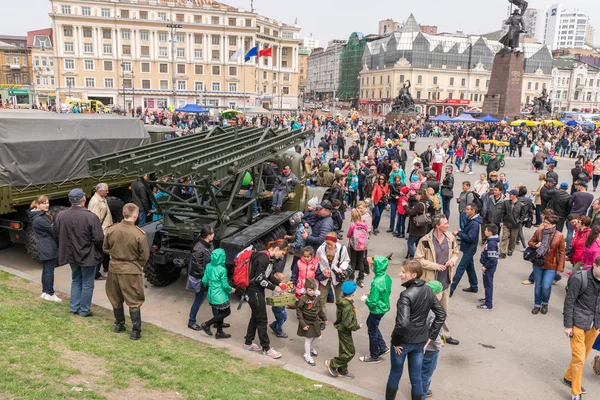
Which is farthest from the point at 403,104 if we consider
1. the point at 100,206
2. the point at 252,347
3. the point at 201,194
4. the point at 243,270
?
the point at 252,347

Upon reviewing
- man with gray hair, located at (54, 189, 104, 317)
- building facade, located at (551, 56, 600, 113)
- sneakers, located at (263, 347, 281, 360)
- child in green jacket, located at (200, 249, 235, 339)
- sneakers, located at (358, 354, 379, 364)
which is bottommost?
sneakers, located at (358, 354, 379, 364)

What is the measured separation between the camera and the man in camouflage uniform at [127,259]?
6.20m

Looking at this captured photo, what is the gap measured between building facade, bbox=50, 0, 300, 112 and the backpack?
6931 cm

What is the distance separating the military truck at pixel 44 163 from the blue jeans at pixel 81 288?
290cm

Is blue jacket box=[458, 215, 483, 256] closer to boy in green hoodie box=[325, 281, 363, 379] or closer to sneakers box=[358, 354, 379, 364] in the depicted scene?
sneakers box=[358, 354, 379, 364]

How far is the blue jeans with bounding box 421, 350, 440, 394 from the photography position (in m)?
5.57

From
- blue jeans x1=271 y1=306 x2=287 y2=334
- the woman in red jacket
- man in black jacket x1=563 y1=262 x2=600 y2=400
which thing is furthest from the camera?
the woman in red jacket

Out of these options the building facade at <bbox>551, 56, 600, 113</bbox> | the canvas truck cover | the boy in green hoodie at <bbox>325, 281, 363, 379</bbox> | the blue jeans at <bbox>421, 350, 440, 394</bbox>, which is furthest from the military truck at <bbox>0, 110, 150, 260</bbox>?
the building facade at <bbox>551, 56, 600, 113</bbox>

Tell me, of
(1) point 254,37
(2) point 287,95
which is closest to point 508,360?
(1) point 254,37

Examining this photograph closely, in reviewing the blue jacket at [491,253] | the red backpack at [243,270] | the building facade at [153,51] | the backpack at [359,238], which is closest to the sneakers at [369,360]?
the red backpack at [243,270]

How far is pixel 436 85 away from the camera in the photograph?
98938 mm

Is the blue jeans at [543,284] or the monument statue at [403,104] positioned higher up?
the monument statue at [403,104]

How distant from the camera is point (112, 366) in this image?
5.54 metres

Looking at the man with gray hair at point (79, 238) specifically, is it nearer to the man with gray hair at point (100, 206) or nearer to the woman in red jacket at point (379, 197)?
the man with gray hair at point (100, 206)
